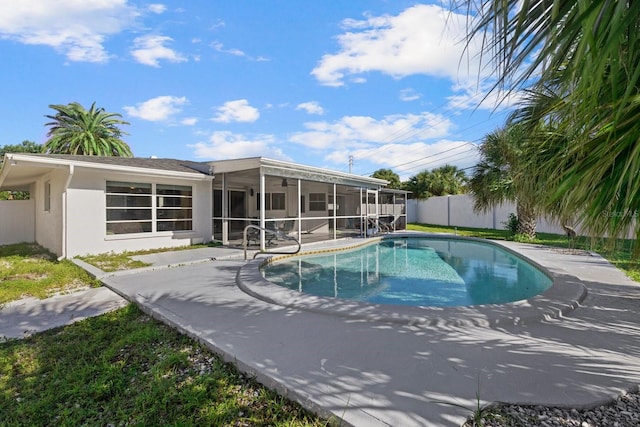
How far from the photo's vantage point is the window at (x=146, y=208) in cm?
1070

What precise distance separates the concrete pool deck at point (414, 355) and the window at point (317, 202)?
1408 cm

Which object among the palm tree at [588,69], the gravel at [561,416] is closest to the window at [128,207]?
the gravel at [561,416]

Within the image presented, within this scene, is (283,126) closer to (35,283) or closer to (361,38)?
(361,38)

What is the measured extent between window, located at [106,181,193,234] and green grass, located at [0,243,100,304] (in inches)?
85.8

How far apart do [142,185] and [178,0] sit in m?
6.11

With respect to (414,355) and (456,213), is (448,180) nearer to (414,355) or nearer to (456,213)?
(456,213)

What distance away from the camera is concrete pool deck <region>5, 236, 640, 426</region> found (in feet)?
8.50

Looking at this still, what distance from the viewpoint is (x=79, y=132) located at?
1027 inches

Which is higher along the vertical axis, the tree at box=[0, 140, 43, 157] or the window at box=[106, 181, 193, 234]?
the tree at box=[0, 140, 43, 157]

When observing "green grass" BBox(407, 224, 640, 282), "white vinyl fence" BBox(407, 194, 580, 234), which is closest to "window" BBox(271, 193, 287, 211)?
"white vinyl fence" BBox(407, 194, 580, 234)

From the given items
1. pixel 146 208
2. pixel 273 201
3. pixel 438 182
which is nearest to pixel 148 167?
pixel 146 208

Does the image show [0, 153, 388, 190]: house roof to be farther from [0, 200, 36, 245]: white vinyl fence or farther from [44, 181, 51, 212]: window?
[0, 200, 36, 245]: white vinyl fence

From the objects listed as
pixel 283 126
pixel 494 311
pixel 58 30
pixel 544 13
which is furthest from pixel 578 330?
pixel 283 126

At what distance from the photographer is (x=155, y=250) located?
11227 mm
